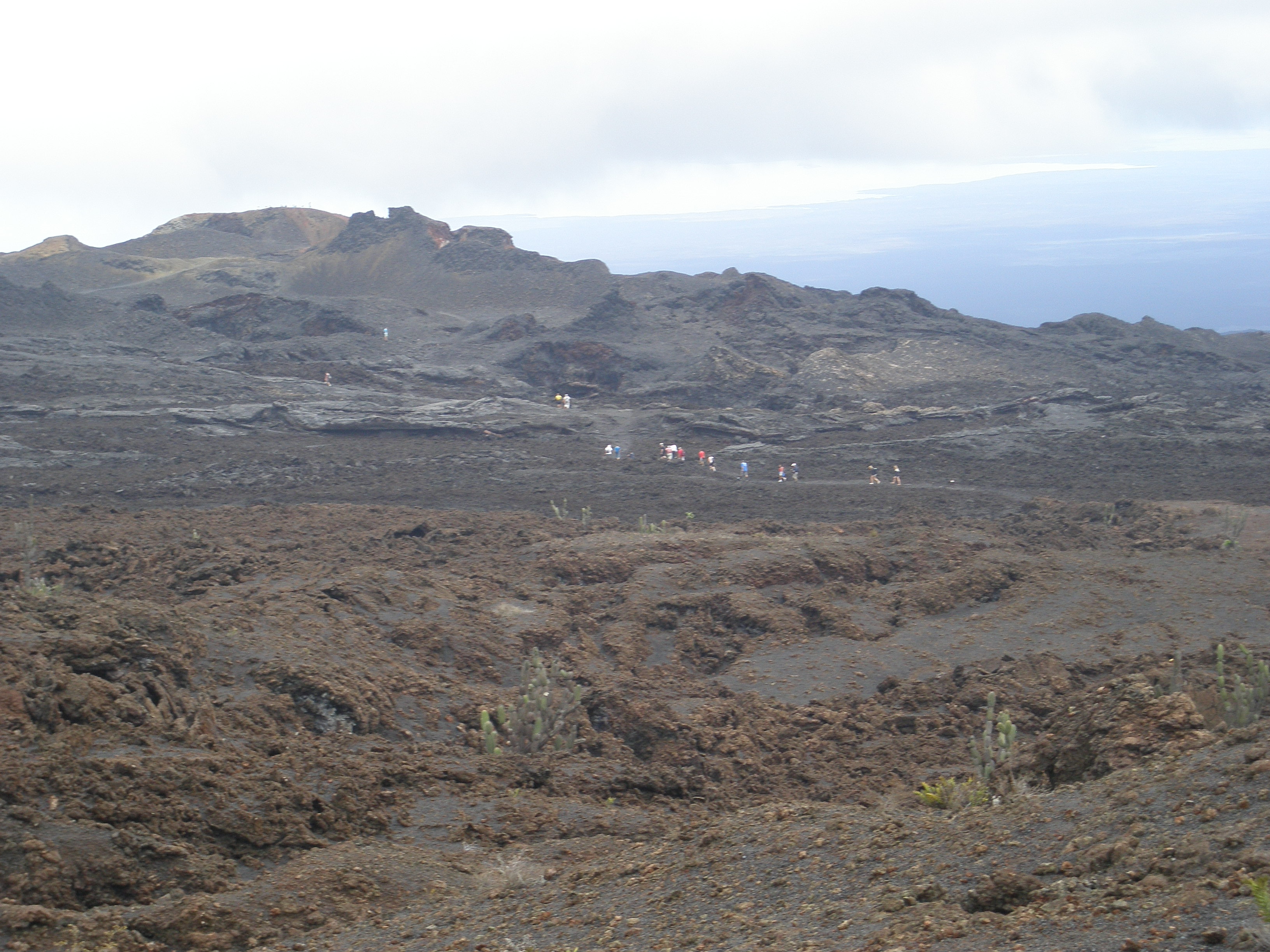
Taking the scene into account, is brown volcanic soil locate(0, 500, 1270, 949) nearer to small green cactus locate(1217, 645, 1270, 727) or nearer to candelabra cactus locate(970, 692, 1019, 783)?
small green cactus locate(1217, 645, 1270, 727)

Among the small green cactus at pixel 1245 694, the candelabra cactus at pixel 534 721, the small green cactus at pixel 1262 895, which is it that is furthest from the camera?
the candelabra cactus at pixel 534 721

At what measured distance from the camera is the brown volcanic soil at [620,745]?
4.64m

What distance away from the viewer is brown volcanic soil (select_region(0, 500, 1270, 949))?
15.2 ft

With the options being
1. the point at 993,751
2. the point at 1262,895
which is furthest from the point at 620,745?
the point at 1262,895

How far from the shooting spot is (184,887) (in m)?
5.58

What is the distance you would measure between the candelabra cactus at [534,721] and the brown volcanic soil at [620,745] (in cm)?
29

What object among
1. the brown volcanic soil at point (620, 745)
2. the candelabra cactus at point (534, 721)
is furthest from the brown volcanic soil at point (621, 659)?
the candelabra cactus at point (534, 721)

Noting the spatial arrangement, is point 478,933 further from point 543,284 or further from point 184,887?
point 543,284

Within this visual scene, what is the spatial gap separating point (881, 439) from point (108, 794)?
1123 inches

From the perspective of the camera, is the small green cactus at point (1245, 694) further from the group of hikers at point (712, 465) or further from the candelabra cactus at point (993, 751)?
the group of hikers at point (712, 465)

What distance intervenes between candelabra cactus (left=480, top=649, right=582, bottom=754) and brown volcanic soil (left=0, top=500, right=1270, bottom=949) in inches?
11.6

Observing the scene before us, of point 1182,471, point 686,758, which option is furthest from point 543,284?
point 686,758

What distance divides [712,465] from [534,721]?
66.5ft

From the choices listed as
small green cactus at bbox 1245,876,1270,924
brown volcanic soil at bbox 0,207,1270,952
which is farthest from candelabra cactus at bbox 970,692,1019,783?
small green cactus at bbox 1245,876,1270,924
